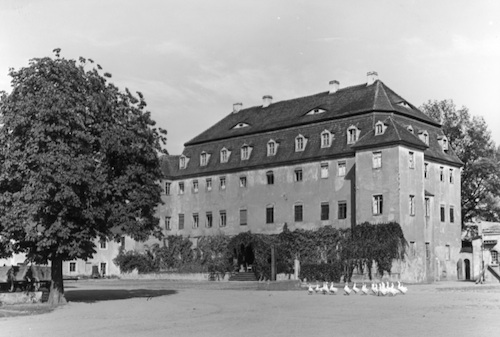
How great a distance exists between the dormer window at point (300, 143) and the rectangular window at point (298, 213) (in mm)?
5211

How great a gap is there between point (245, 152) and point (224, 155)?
127 inches

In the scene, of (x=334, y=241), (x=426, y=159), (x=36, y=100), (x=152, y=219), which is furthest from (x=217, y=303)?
(x=426, y=159)

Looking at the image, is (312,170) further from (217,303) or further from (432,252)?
(217,303)

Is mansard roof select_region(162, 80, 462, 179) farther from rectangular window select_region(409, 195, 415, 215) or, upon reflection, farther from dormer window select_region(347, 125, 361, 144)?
rectangular window select_region(409, 195, 415, 215)

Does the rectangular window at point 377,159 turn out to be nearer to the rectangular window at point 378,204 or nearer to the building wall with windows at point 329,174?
the building wall with windows at point 329,174

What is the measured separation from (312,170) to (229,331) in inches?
1735

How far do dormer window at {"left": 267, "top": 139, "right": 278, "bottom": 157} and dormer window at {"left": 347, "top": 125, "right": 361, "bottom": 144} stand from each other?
347 inches

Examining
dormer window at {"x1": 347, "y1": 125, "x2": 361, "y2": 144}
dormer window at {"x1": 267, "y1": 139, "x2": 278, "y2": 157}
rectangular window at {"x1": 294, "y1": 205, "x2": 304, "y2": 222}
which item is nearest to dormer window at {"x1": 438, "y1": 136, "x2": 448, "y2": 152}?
dormer window at {"x1": 347, "y1": 125, "x2": 361, "y2": 144}

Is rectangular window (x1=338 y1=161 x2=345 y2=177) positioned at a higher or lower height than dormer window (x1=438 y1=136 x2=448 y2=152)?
lower

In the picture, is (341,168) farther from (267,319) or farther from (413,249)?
(267,319)

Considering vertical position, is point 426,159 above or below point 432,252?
above

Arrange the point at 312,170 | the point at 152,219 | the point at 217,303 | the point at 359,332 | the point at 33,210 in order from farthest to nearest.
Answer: the point at 312,170 → the point at 152,219 → the point at 217,303 → the point at 33,210 → the point at 359,332

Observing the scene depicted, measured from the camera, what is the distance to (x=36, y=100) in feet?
101

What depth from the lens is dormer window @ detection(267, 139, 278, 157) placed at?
66812 mm
